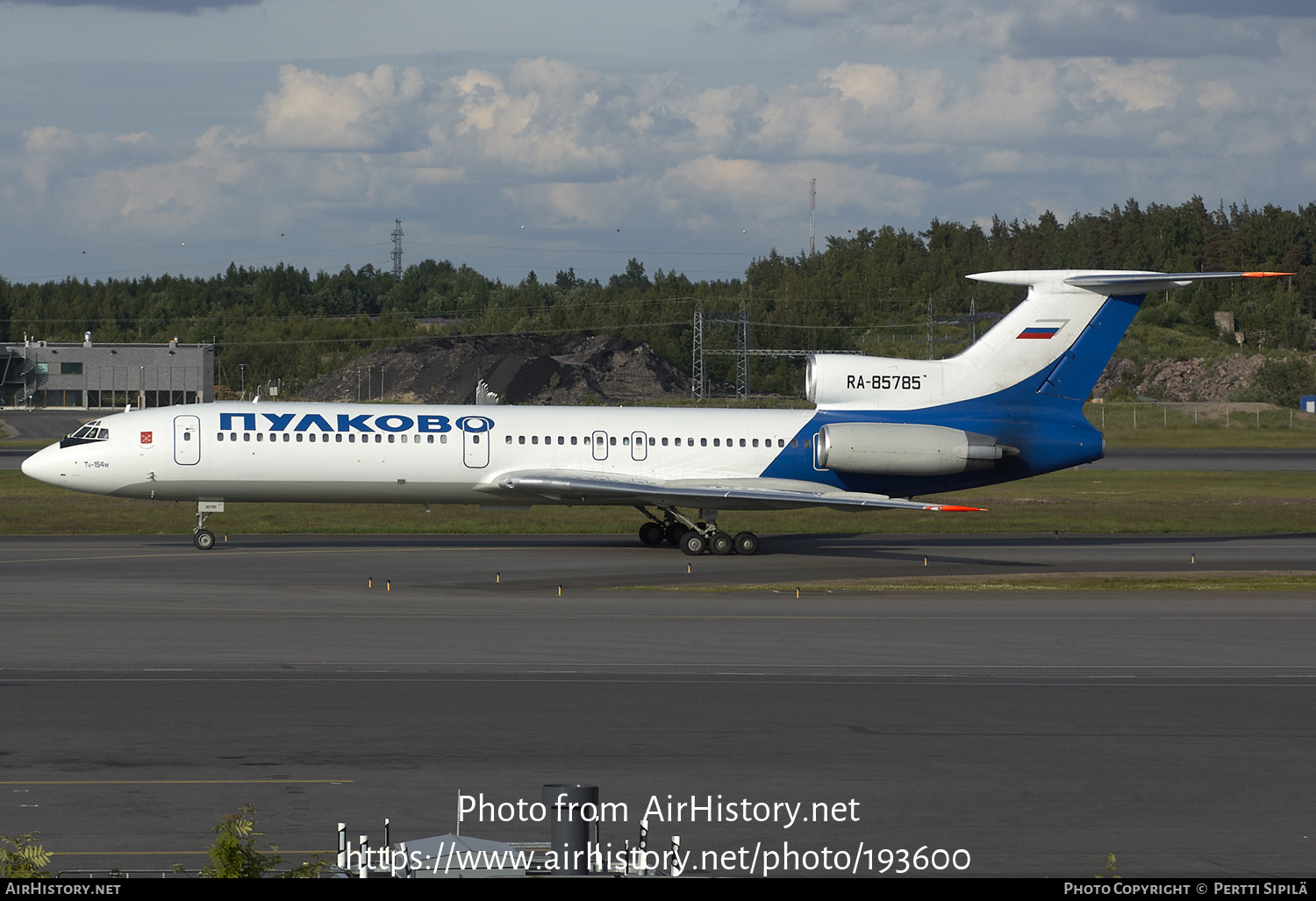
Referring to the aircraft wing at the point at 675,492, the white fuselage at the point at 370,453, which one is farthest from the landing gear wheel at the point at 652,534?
the aircraft wing at the point at 675,492

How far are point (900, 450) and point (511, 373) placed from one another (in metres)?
85.7

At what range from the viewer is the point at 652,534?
118 ft

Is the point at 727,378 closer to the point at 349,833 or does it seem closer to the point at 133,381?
the point at 133,381

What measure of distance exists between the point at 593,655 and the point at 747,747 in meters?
5.74

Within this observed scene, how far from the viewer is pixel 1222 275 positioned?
3067 cm

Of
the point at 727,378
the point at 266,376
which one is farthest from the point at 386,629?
the point at 266,376

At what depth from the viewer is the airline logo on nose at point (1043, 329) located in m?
34.8

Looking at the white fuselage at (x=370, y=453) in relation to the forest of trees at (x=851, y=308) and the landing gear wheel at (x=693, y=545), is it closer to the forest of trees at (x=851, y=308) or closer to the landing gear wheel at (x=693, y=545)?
the landing gear wheel at (x=693, y=545)

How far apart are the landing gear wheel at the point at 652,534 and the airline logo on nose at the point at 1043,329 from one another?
10.9m

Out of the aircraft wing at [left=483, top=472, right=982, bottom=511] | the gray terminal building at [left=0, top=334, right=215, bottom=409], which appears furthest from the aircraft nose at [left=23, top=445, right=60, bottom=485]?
the gray terminal building at [left=0, top=334, right=215, bottom=409]

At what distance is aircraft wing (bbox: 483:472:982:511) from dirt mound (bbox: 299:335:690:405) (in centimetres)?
7595

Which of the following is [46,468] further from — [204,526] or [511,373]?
[511,373]

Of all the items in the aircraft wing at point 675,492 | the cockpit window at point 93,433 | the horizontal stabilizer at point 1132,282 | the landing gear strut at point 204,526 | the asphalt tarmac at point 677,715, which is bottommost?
the asphalt tarmac at point 677,715
